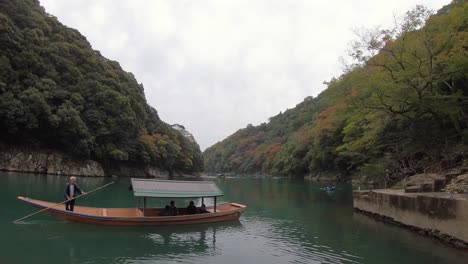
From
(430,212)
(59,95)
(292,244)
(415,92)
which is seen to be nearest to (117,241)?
(292,244)

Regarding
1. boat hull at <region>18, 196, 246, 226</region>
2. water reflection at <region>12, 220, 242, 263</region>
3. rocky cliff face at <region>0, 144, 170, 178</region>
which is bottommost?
water reflection at <region>12, 220, 242, 263</region>

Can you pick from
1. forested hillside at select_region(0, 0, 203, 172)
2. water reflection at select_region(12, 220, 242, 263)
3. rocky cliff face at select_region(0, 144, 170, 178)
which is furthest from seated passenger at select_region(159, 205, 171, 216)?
rocky cliff face at select_region(0, 144, 170, 178)

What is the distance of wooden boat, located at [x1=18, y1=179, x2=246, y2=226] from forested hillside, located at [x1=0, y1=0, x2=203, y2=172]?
36.9 metres

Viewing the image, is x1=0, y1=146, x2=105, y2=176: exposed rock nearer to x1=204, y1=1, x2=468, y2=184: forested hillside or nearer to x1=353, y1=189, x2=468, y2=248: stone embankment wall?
x1=204, y1=1, x2=468, y2=184: forested hillside

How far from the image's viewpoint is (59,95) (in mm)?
54938

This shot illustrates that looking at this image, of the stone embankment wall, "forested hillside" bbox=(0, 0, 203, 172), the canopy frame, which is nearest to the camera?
the stone embankment wall

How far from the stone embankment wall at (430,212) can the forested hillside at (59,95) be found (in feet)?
151

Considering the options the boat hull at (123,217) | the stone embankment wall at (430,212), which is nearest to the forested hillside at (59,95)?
the boat hull at (123,217)

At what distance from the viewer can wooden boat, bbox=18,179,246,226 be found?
16.9 m

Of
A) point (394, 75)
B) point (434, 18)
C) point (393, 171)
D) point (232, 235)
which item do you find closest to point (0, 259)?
point (232, 235)

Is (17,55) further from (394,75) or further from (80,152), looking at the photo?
(394,75)

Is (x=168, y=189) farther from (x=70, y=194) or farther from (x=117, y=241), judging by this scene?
(x=117, y=241)

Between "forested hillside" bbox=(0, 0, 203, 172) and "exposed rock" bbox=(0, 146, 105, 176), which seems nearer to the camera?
"forested hillside" bbox=(0, 0, 203, 172)

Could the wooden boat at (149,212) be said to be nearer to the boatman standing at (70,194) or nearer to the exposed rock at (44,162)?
the boatman standing at (70,194)
